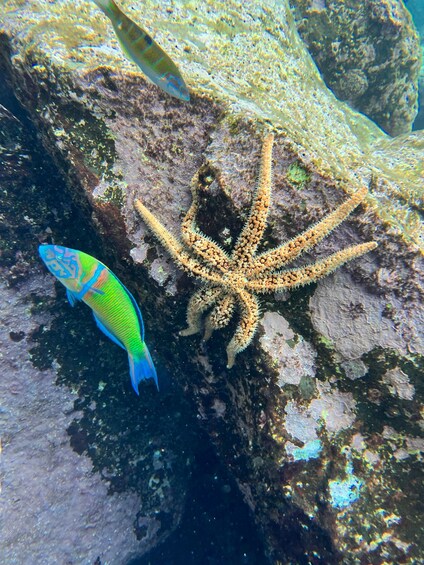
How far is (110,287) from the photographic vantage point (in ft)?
6.29

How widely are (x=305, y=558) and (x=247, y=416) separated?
1063 millimetres

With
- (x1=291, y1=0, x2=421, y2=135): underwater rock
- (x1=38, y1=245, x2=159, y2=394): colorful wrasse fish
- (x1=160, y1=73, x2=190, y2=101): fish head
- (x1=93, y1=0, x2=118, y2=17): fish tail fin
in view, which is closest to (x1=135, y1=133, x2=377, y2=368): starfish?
(x1=38, y1=245, x2=159, y2=394): colorful wrasse fish

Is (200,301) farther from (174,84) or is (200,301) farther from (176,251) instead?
(174,84)

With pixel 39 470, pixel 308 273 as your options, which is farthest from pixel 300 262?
pixel 39 470

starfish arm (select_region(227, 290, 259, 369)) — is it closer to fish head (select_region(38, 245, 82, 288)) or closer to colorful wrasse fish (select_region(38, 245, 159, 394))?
colorful wrasse fish (select_region(38, 245, 159, 394))

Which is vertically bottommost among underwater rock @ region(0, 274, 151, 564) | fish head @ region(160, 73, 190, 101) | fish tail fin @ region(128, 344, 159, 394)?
underwater rock @ region(0, 274, 151, 564)

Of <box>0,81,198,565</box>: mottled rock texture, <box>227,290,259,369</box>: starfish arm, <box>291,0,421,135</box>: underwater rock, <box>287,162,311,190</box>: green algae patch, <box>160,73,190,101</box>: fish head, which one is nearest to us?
<box>160,73,190,101</box>: fish head

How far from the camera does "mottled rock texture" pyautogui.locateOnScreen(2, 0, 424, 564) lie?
2.27 metres

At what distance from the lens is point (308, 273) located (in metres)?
2.07

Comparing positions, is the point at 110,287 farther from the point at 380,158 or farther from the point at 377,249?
the point at 380,158

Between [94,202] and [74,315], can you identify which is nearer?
[94,202]

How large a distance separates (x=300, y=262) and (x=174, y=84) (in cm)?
143

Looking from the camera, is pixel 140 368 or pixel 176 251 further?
pixel 176 251

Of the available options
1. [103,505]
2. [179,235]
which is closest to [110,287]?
[179,235]
